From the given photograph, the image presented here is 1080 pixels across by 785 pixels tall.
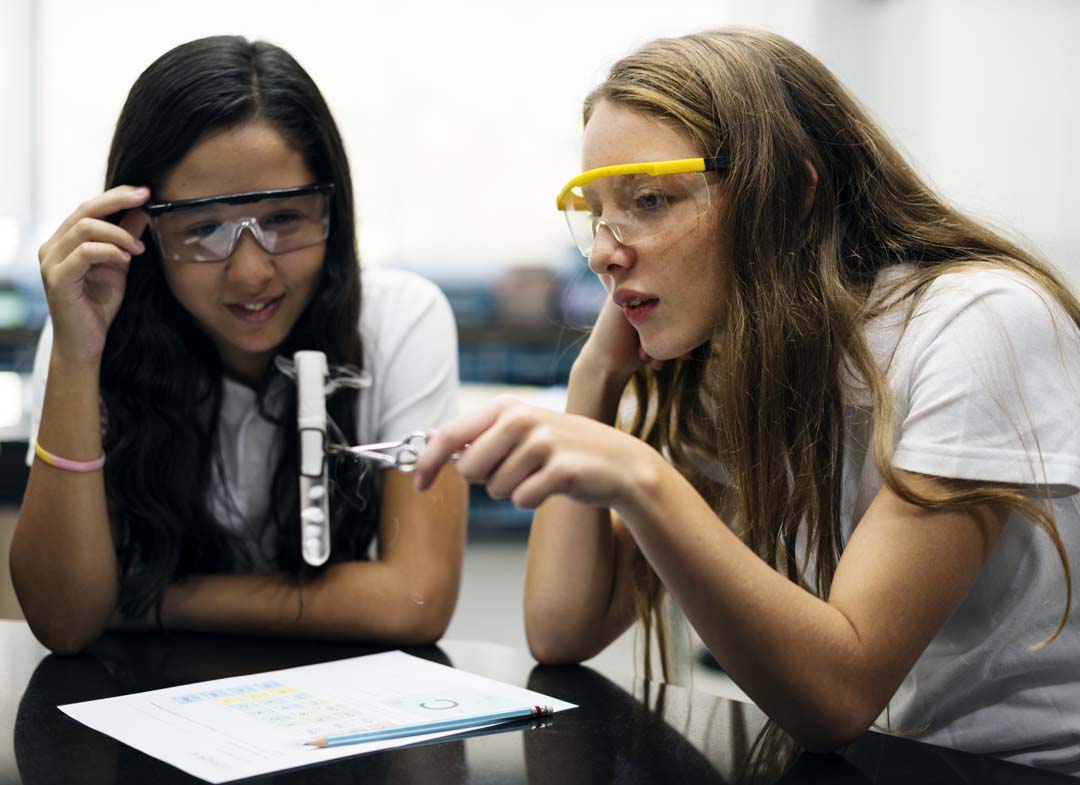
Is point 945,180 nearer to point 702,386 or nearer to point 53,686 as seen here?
point 702,386

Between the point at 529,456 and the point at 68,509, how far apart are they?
34.8 inches

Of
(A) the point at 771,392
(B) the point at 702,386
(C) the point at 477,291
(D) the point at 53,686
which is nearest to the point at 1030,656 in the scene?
(A) the point at 771,392

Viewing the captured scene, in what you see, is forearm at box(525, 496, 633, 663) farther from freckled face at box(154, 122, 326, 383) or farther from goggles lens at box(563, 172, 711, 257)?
freckled face at box(154, 122, 326, 383)

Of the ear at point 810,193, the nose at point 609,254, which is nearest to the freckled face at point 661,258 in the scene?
the nose at point 609,254

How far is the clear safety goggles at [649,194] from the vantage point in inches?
50.1

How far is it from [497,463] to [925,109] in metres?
2.92

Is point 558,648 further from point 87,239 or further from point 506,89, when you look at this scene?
point 506,89

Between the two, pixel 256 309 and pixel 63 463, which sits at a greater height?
pixel 256 309

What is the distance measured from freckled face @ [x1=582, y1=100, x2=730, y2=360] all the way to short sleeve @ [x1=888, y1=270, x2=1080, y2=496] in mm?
230

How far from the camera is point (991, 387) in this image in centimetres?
111

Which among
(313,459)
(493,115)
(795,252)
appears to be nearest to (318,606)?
(313,459)

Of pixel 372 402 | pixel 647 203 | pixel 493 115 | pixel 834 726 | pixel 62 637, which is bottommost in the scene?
pixel 62 637

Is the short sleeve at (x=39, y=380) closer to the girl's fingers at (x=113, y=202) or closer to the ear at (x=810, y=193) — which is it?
the girl's fingers at (x=113, y=202)

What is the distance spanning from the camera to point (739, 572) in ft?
3.30
